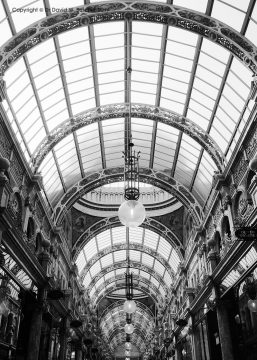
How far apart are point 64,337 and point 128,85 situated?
1360cm

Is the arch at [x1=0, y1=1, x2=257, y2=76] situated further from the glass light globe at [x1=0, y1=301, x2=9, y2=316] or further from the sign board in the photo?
the glass light globe at [x1=0, y1=301, x2=9, y2=316]

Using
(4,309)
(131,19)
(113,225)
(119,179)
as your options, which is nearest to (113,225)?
(113,225)

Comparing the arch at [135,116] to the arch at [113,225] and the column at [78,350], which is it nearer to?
the arch at [113,225]

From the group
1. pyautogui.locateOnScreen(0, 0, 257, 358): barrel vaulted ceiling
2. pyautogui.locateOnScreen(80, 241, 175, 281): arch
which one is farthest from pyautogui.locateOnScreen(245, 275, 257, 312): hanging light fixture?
pyautogui.locateOnScreen(80, 241, 175, 281): arch

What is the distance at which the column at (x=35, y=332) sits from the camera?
13.6 metres

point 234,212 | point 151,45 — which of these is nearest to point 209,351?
point 234,212

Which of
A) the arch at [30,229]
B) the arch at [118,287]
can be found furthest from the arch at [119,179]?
the arch at [118,287]

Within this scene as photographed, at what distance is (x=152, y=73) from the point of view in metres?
15.2

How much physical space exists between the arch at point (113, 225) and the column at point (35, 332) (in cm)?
1002

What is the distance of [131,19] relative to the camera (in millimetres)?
12078

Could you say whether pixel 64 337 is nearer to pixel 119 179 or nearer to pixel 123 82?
pixel 119 179

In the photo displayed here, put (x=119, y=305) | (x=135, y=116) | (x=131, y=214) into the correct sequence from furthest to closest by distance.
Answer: (x=119, y=305)
(x=135, y=116)
(x=131, y=214)

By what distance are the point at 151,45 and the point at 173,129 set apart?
4861mm

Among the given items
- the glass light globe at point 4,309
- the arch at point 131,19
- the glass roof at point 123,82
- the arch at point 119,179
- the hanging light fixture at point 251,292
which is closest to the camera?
the hanging light fixture at point 251,292
